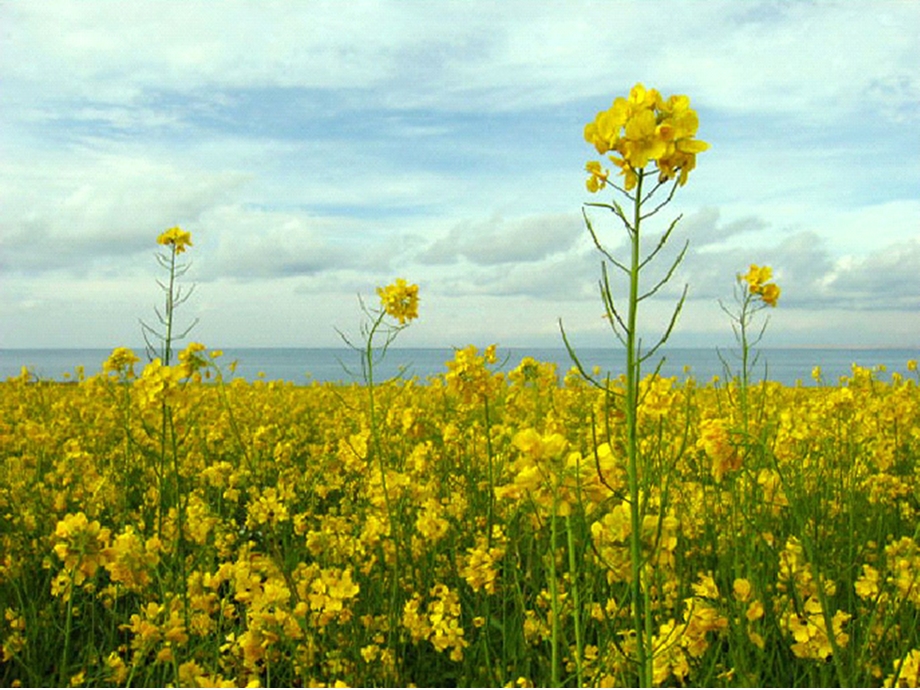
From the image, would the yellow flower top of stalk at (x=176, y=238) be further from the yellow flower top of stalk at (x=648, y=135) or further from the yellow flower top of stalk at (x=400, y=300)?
the yellow flower top of stalk at (x=648, y=135)

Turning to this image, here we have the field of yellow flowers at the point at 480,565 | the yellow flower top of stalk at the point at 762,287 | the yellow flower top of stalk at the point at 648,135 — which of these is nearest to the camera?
the yellow flower top of stalk at the point at 648,135

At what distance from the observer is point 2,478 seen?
208 inches

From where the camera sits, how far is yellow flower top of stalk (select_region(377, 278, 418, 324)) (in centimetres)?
360

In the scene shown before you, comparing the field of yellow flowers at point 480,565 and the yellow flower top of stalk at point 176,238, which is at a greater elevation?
the yellow flower top of stalk at point 176,238

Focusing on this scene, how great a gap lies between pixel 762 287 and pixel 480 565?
1.58 meters

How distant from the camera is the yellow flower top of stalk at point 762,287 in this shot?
3291mm

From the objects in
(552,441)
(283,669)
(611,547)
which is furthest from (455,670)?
(552,441)

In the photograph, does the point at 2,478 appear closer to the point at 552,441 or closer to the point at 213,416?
the point at 213,416

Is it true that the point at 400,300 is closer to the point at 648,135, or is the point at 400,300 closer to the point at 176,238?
the point at 176,238

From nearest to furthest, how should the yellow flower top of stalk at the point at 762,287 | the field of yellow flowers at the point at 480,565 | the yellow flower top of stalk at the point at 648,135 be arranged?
the yellow flower top of stalk at the point at 648,135 < the field of yellow flowers at the point at 480,565 < the yellow flower top of stalk at the point at 762,287

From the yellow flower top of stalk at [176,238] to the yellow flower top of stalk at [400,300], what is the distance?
2.93 ft

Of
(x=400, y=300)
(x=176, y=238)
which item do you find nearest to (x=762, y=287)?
(x=400, y=300)

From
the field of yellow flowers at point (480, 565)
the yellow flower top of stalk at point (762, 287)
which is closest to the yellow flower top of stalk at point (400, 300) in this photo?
the field of yellow flowers at point (480, 565)

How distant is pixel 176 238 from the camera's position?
144 inches
